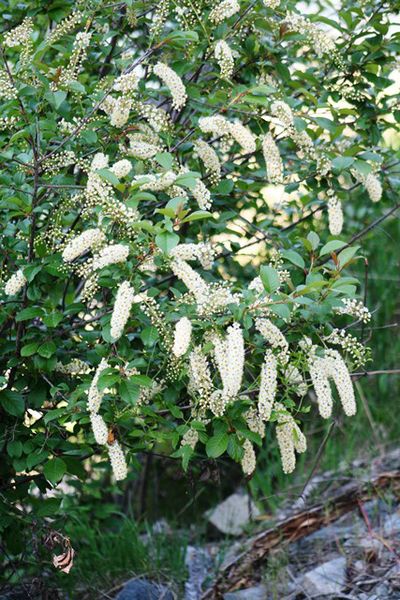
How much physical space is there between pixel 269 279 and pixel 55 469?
102cm

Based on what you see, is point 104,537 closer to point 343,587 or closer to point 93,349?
point 343,587

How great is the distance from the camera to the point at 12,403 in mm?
2779

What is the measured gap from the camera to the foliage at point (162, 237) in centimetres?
228

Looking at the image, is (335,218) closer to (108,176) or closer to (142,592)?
(108,176)

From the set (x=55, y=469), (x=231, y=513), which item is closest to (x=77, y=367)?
(x=55, y=469)

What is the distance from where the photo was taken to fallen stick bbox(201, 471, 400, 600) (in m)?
3.54

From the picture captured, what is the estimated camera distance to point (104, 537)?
155 inches

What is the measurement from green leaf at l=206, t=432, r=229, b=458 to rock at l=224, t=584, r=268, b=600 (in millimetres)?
1160

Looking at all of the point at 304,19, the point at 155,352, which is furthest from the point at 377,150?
the point at 155,352

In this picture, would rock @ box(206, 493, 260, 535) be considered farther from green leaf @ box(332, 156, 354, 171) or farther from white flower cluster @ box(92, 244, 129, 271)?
white flower cluster @ box(92, 244, 129, 271)

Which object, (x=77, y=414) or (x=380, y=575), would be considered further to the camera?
(x=380, y=575)

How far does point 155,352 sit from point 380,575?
1.51 metres

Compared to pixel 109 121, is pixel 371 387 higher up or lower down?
lower down

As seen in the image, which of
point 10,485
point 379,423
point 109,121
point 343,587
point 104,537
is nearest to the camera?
point 109,121
